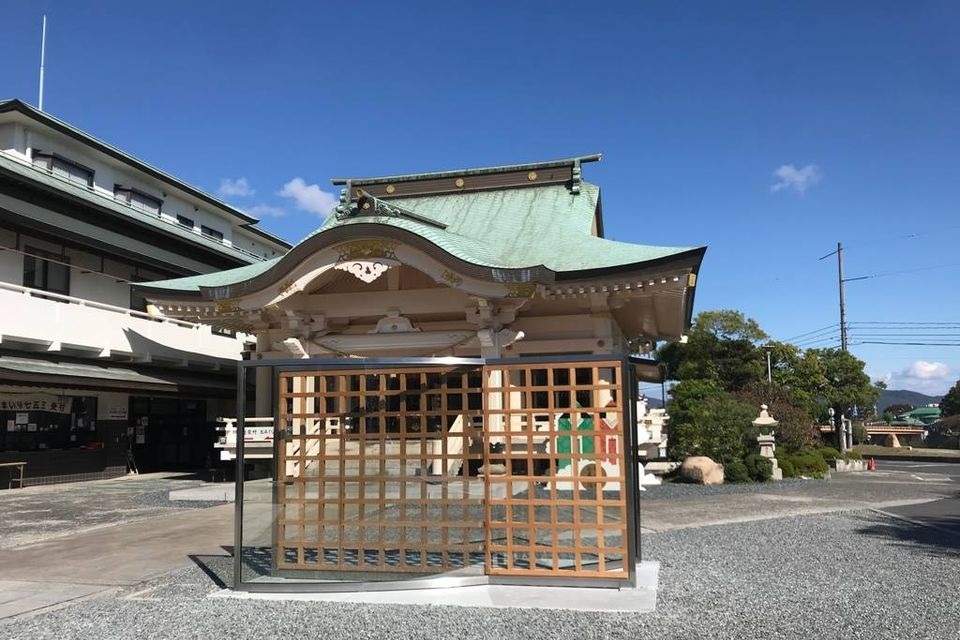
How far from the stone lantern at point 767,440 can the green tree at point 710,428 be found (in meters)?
0.37

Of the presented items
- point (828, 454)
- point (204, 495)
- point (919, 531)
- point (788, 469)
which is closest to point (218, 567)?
point (204, 495)

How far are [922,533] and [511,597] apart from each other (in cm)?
691

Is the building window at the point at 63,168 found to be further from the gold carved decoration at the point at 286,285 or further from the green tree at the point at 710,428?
the green tree at the point at 710,428

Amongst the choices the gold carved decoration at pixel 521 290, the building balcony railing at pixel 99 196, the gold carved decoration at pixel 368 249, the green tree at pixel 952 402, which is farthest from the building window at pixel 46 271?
the green tree at pixel 952 402

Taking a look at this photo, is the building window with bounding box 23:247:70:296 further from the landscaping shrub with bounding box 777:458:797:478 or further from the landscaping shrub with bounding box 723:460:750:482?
Answer: the landscaping shrub with bounding box 777:458:797:478

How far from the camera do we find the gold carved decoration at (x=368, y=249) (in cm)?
1370

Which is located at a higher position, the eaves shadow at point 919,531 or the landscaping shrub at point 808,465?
the eaves shadow at point 919,531

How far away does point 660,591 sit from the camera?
20.6 feet

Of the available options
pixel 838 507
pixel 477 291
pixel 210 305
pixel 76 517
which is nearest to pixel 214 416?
A: pixel 210 305

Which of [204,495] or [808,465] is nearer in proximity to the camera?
[204,495]

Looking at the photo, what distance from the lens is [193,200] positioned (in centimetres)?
2731

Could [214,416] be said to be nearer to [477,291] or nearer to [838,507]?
[477,291]

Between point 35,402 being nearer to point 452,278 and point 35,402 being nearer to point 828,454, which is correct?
point 452,278

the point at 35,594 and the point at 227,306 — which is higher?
the point at 227,306
